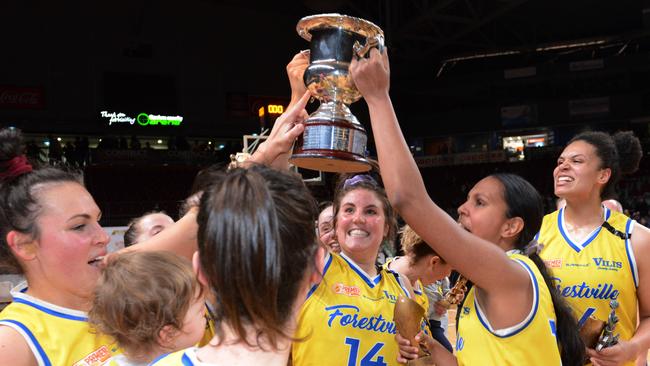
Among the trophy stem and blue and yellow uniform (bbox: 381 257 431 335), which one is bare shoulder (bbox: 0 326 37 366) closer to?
the trophy stem

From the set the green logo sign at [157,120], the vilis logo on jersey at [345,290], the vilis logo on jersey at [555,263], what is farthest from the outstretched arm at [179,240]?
the green logo sign at [157,120]

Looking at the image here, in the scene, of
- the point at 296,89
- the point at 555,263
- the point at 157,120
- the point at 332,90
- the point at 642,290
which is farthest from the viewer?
the point at 157,120

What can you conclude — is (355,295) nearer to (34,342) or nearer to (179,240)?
(179,240)

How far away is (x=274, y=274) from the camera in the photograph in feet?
3.24

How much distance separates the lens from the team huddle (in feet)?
3.31

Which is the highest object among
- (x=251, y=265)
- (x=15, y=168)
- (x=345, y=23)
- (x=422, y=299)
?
(x=345, y=23)

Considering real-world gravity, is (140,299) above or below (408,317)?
above

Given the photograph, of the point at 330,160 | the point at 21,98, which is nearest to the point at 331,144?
the point at 330,160

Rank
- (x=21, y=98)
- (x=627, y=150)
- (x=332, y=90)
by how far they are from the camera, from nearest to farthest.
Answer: (x=332, y=90) → (x=627, y=150) → (x=21, y=98)

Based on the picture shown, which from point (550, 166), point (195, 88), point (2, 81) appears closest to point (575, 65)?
point (550, 166)

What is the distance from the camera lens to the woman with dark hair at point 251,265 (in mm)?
976

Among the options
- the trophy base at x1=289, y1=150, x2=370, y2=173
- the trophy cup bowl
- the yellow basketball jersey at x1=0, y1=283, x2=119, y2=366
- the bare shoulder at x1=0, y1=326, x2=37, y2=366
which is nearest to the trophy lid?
the trophy cup bowl

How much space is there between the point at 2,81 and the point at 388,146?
1480 cm

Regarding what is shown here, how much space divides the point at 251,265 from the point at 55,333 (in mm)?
976
